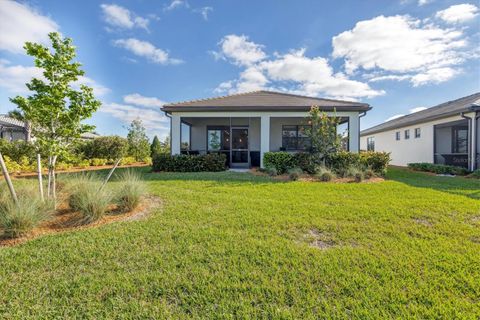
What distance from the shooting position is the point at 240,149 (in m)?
14.2

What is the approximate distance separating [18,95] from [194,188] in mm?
4712

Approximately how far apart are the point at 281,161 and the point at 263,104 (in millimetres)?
3688

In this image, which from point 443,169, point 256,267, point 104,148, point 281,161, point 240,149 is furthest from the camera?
point 104,148

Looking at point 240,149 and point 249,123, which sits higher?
point 249,123

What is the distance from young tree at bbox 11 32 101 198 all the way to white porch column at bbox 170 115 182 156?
7.20 meters

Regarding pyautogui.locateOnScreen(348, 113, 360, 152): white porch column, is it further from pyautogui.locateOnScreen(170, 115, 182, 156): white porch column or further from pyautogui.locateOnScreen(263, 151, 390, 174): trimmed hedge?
pyautogui.locateOnScreen(170, 115, 182, 156): white porch column

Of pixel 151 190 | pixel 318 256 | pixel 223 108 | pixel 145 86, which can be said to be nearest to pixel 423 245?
pixel 318 256

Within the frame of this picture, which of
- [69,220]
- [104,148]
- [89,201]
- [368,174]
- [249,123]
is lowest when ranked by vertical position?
[69,220]

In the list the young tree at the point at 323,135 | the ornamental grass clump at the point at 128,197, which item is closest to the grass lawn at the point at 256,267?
the ornamental grass clump at the point at 128,197

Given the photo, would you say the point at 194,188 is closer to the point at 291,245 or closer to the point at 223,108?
the point at 291,245

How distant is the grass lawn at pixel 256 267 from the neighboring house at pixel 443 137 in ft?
33.3

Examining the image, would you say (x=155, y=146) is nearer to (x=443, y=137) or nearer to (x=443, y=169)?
(x=443, y=169)

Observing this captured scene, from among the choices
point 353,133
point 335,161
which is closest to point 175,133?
point 335,161

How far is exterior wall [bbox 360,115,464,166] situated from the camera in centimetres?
1443
